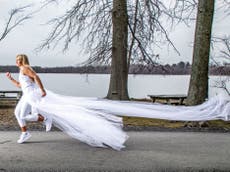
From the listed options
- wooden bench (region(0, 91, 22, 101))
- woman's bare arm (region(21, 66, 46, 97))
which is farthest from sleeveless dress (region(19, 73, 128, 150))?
wooden bench (region(0, 91, 22, 101))

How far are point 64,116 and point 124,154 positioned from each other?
183cm

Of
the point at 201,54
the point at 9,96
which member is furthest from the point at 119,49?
the point at 9,96

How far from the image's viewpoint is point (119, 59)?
55.8ft

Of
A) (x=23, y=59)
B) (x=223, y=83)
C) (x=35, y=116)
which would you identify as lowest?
(x=35, y=116)

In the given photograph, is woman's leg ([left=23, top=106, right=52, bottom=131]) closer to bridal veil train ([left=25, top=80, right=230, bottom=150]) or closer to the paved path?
bridal veil train ([left=25, top=80, right=230, bottom=150])

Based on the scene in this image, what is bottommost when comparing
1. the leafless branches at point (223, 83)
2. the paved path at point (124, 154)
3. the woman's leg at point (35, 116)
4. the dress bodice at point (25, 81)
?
the paved path at point (124, 154)

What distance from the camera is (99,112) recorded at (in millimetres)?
9445

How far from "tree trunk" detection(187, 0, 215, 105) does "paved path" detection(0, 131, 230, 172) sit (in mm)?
2788

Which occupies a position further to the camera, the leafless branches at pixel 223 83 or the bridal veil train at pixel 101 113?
the leafless branches at pixel 223 83

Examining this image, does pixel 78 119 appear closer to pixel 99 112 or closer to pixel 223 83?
pixel 99 112

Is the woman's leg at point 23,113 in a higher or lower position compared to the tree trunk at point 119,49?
lower

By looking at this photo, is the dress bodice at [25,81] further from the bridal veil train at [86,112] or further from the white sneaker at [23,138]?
the white sneaker at [23,138]

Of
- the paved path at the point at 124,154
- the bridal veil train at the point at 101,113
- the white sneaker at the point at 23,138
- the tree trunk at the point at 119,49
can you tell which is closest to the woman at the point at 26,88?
the white sneaker at the point at 23,138

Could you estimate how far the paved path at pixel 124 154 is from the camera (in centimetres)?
721
